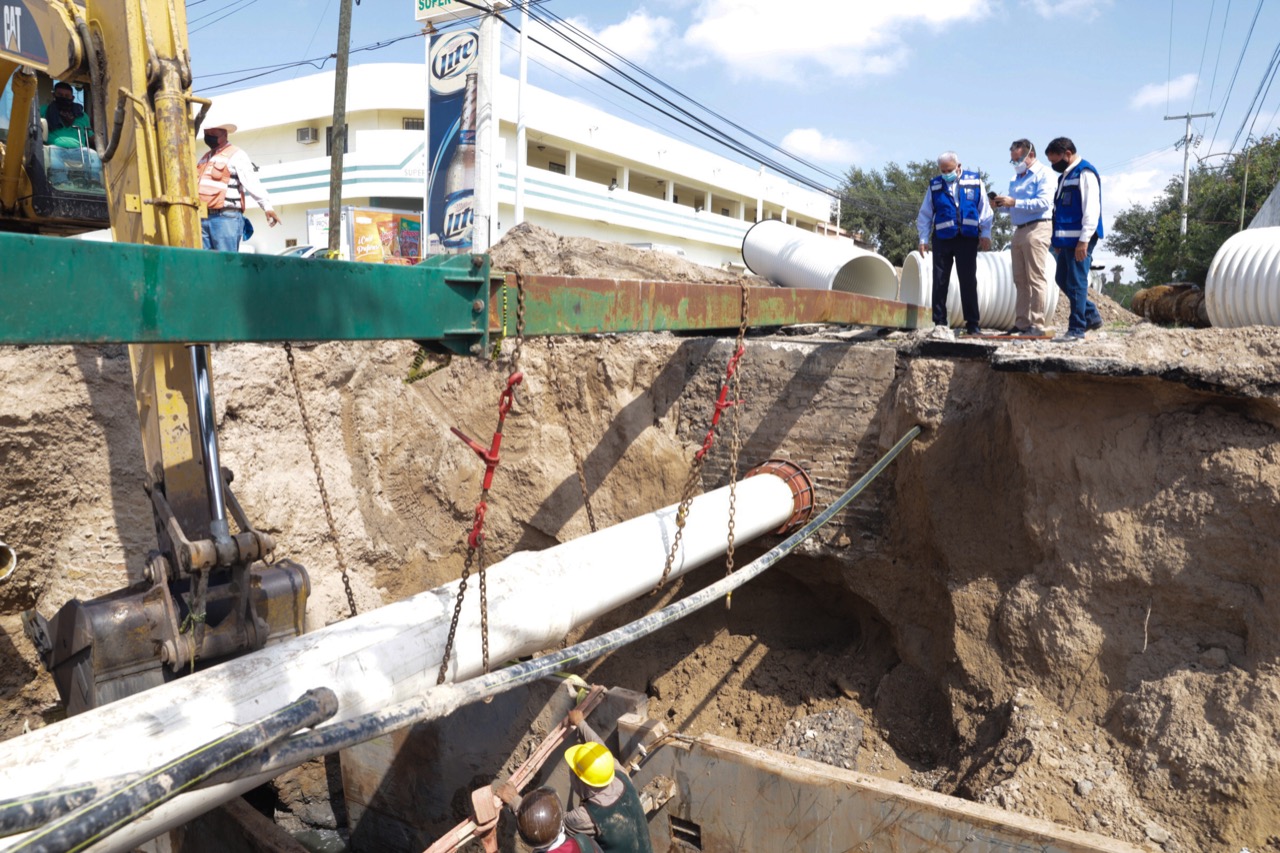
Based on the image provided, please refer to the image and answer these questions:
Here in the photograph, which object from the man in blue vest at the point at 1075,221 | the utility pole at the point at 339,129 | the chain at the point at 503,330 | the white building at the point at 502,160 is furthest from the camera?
the white building at the point at 502,160

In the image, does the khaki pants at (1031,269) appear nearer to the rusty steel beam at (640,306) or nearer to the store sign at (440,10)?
the rusty steel beam at (640,306)

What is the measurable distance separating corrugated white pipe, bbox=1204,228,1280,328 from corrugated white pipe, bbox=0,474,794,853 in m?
3.02

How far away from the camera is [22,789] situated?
8.11ft

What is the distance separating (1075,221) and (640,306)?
11.1 ft

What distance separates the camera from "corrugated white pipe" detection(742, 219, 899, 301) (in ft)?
27.5

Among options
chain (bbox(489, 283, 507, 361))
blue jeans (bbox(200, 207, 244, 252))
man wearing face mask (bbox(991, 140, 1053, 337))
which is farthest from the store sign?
chain (bbox(489, 283, 507, 361))

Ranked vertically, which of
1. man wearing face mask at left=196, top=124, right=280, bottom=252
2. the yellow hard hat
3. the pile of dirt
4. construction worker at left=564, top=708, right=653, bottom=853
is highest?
man wearing face mask at left=196, top=124, right=280, bottom=252

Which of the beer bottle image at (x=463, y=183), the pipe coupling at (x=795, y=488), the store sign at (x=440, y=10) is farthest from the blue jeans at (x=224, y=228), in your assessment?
the store sign at (x=440, y=10)

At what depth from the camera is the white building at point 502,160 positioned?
22.9 meters

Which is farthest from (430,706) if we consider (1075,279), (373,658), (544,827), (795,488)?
(1075,279)

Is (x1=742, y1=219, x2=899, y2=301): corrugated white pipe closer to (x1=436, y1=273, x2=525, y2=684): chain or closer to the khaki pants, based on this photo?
the khaki pants

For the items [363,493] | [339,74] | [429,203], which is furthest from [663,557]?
[429,203]

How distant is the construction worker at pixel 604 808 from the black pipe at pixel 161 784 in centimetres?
220

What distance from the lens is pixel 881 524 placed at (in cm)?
566
